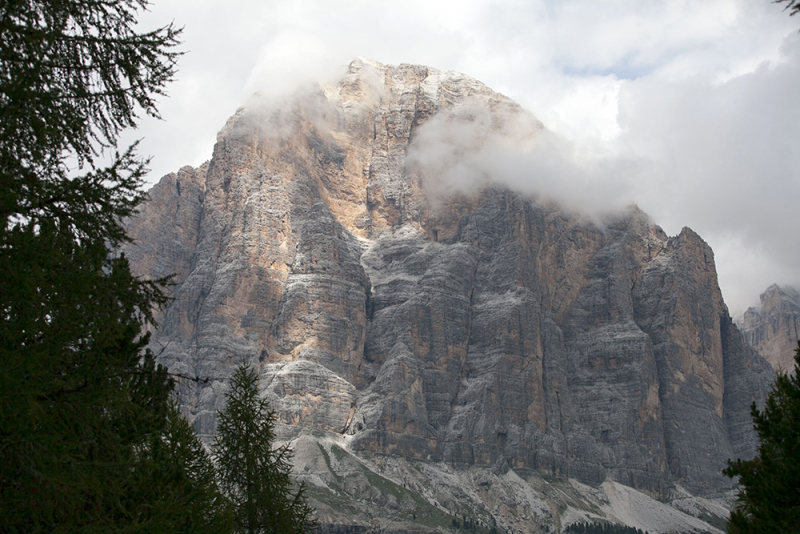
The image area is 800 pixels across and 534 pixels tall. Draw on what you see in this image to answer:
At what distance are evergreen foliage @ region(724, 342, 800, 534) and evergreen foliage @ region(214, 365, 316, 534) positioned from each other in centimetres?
1565

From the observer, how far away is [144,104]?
40.7 ft

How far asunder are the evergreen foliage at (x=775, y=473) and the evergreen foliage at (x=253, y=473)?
51.3ft

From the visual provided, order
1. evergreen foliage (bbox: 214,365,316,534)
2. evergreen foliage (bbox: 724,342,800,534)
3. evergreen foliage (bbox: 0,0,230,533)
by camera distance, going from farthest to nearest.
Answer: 1. evergreen foliage (bbox: 214,365,316,534)
2. evergreen foliage (bbox: 724,342,800,534)
3. evergreen foliage (bbox: 0,0,230,533)

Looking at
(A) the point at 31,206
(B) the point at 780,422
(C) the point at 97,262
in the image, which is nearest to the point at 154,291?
(C) the point at 97,262

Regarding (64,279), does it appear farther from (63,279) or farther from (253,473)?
(253,473)

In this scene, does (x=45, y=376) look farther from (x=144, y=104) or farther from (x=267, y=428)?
(x=267, y=428)

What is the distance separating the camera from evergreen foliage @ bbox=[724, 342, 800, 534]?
24.5 meters

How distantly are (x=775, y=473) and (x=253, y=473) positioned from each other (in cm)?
1744

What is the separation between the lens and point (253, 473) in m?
28.8

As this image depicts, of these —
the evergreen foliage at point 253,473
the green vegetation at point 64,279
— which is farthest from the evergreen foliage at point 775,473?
the green vegetation at point 64,279

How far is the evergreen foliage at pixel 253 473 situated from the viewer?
2841 centimetres

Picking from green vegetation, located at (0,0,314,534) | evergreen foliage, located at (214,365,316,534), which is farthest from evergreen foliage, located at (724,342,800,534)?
green vegetation, located at (0,0,314,534)

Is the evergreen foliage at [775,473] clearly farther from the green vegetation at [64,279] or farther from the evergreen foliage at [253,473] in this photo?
the green vegetation at [64,279]

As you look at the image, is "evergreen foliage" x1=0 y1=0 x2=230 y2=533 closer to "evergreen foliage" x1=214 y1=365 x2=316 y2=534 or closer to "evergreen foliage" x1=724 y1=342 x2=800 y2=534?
"evergreen foliage" x1=214 y1=365 x2=316 y2=534
